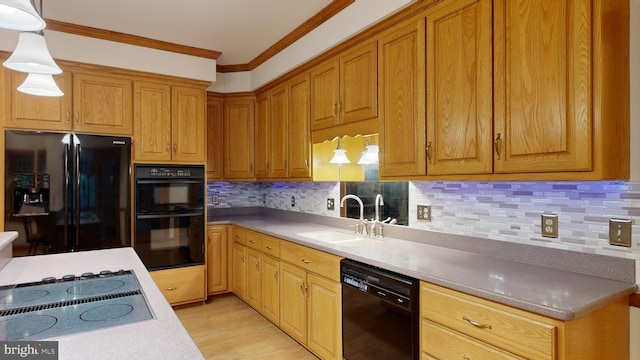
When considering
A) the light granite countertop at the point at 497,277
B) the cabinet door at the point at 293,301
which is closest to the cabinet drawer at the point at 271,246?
the cabinet door at the point at 293,301

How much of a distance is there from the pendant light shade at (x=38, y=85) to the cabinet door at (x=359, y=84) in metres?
1.78

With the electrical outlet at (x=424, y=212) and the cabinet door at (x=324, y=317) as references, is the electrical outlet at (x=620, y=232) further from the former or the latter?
the cabinet door at (x=324, y=317)

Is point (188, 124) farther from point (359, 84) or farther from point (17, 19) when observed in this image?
point (17, 19)

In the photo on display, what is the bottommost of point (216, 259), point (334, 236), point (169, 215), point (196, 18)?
point (216, 259)

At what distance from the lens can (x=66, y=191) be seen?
2967 mm

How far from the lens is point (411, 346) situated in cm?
173

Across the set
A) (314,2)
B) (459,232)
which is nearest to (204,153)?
(314,2)

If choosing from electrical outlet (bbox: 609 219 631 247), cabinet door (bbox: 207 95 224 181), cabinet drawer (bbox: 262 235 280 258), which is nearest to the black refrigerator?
cabinet door (bbox: 207 95 224 181)

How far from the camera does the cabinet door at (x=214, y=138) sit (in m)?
4.07

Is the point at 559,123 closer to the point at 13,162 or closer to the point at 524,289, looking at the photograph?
the point at 524,289

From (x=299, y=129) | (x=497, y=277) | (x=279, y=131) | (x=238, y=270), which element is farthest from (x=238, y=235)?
(x=497, y=277)

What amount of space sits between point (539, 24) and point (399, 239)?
5.11 feet

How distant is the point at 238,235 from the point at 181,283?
0.71 meters

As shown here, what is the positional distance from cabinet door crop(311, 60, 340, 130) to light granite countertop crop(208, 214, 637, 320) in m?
1.02
